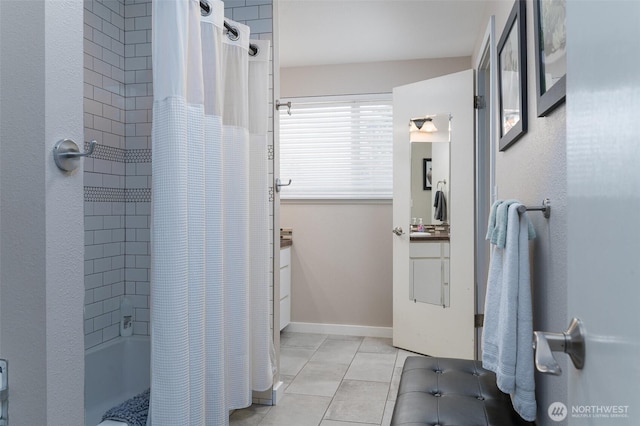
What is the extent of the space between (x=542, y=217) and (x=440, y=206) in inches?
84.2

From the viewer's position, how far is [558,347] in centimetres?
63

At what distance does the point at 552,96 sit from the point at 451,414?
3.33 feet

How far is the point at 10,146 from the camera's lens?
112 centimetres

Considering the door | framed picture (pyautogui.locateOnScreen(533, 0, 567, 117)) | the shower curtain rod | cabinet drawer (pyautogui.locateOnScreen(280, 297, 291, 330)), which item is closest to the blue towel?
framed picture (pyautogui.locateOnScreen(533, 0, 567, 117))

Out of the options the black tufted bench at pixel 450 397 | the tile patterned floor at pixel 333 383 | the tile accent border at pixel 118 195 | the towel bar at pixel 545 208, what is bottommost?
the tile patterned floor at pixel 333 383

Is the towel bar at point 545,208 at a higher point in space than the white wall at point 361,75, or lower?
lower

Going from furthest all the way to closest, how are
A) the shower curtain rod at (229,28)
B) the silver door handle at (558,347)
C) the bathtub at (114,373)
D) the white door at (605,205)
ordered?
the bathtub at (114,373), the shower curtain rod at (229,28), the silver door handle at (558,347), the white door at (605,205)

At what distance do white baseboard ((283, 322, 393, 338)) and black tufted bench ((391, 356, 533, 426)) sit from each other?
2.18 meters

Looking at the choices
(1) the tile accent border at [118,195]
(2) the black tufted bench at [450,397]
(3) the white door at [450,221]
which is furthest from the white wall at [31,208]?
(3) the white door at [450,221]

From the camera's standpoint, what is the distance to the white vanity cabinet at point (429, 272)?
139 inches

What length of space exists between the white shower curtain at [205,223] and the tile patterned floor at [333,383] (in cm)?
34

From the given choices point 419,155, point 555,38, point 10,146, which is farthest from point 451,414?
point 419,155

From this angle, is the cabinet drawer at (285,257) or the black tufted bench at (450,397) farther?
the cabinet drawer at (285,257)

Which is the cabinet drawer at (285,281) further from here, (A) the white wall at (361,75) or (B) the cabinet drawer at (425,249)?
(A) the white wall at (361,75)
